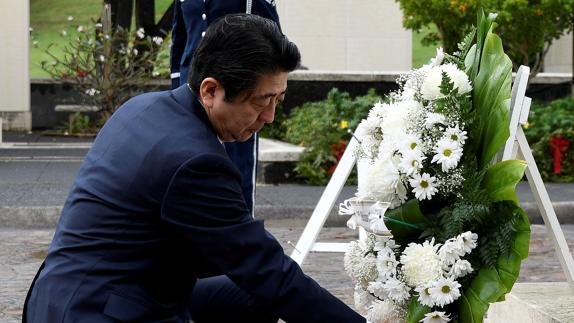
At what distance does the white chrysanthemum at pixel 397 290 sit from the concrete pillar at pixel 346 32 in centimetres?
1530

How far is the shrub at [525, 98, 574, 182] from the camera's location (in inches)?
441

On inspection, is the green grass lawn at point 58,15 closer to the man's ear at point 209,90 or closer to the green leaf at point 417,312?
the green leaf at point 417,312

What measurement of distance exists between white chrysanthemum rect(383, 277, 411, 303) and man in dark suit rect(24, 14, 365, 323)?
522 millimetres

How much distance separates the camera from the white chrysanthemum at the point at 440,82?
3861 millimetres

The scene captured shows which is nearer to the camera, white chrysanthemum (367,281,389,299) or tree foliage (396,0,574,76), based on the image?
white chrysanthemum (367,281,389,299)

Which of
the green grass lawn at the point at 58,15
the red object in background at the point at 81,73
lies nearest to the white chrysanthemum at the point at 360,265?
the red object in background at the point at 81,73

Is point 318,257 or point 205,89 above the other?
point 205,89

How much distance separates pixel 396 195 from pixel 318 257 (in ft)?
11.7

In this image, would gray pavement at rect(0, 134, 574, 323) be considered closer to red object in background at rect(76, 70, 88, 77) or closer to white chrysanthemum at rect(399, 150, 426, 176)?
white chrysanthemum at rect(399, 150, 426, 176)

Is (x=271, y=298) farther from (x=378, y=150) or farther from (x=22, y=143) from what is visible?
(x=22, y=143)

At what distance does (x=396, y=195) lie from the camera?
12.9ft

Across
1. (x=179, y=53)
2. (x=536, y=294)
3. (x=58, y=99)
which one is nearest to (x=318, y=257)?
(x=179, y=53)

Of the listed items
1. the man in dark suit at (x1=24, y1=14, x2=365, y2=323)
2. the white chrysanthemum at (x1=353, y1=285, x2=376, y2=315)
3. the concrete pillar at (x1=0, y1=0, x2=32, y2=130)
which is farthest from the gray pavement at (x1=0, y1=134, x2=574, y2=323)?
the concrete pillar at (x1=0, y1=0, x2=32, y2=130)

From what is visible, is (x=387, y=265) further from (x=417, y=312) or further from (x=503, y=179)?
(x=503, y=179)
